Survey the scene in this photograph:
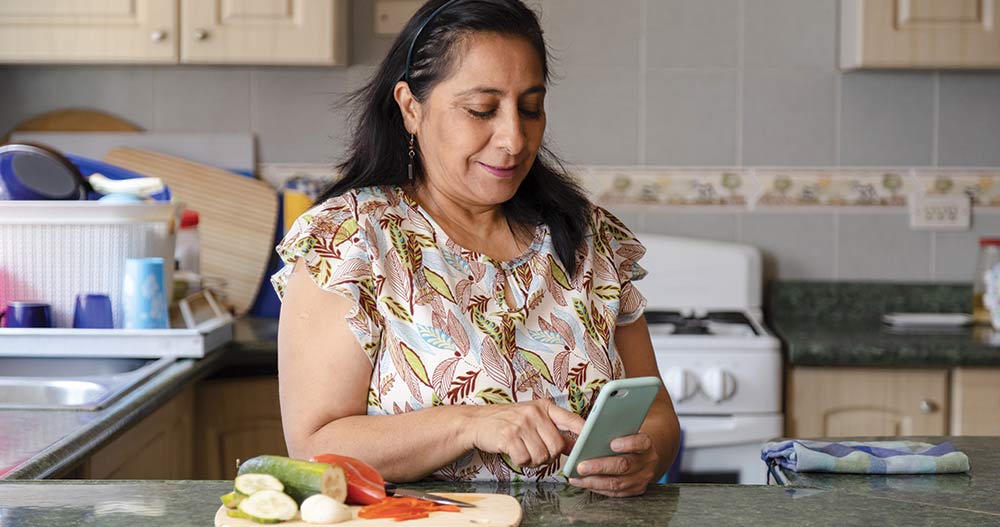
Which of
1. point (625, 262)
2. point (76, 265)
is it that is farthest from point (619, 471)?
point (76, 265)

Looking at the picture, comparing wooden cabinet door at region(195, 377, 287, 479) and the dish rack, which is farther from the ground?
the dish rack

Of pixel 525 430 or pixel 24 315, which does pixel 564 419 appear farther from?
pixel 24 315

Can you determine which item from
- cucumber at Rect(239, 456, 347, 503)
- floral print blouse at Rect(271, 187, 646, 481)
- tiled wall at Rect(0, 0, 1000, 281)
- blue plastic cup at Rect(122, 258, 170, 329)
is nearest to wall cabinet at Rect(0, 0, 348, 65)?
tiled wall at Rect(0, 0, 1000, 281)

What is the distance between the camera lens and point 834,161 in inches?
123

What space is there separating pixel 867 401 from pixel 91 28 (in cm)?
201

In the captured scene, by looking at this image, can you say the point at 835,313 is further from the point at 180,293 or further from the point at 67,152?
the point at 67,152

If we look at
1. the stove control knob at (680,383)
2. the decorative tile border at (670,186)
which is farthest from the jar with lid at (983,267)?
the stove control knob at (680,383)

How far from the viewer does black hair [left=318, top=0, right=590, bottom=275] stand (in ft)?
4.60

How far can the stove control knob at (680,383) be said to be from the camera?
8.66 ft

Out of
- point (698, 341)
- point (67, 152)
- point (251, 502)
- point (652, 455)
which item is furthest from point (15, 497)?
point (67, 152)

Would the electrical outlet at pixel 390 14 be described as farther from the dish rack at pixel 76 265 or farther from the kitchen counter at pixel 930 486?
the kitchen counter at pixel 930 486

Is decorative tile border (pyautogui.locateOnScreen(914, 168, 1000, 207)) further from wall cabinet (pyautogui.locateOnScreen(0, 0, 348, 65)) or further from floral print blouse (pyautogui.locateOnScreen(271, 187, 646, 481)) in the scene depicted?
floral print blouse (pyautogui.locateOnScreen(271, 187, 646, 481))

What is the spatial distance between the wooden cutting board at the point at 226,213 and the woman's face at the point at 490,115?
1728 mm

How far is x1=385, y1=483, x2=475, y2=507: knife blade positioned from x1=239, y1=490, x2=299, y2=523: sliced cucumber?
116 millimetres
